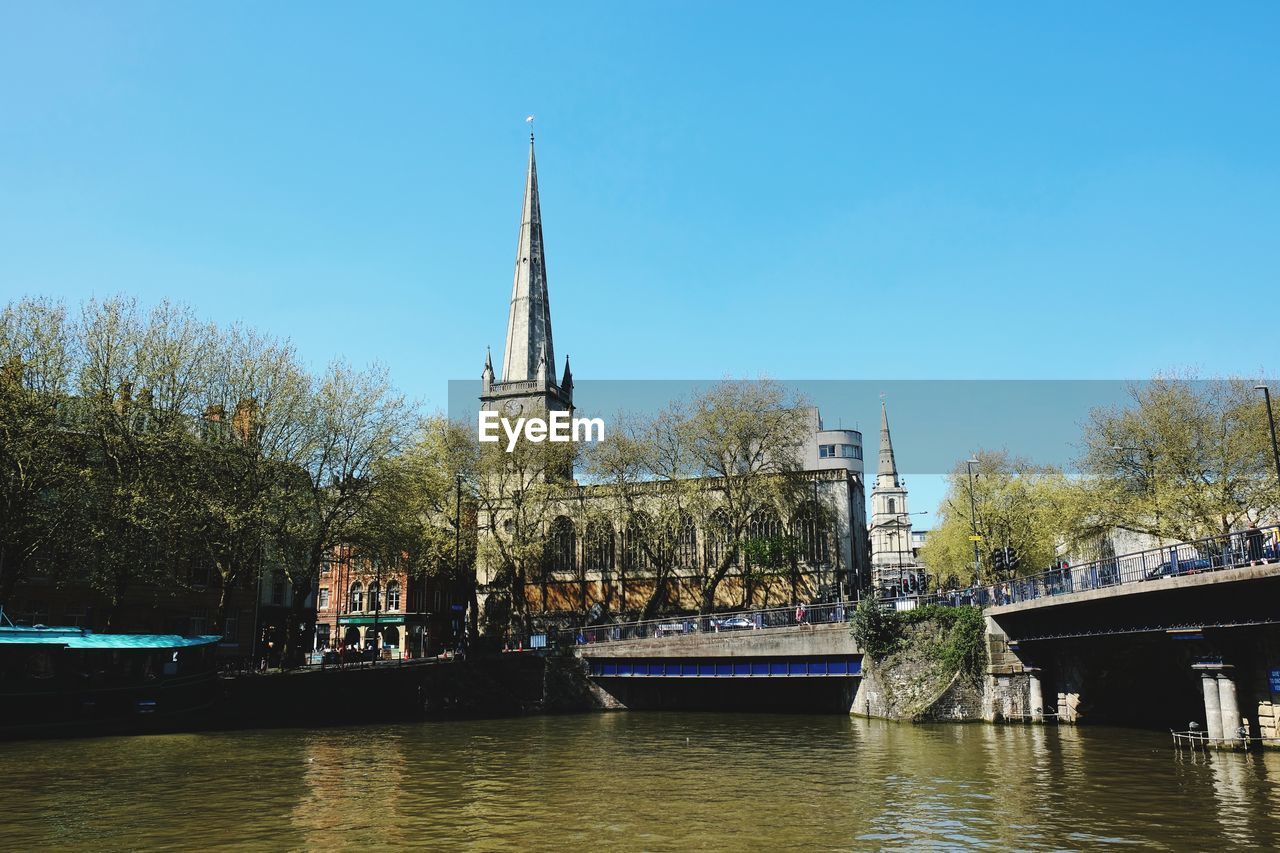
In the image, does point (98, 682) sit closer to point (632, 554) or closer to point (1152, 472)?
point (632, 554)

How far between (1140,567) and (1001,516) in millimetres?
36068

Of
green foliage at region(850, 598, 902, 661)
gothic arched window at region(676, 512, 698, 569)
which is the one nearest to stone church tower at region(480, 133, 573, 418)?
gothic arched window at region(676, 512, 698, 569)

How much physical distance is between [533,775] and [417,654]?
47613 millimetres

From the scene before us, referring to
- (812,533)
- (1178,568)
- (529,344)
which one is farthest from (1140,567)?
(529,344)

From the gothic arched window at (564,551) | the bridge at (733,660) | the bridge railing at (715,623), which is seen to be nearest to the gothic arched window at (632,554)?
the gothic arched window at (564,551)

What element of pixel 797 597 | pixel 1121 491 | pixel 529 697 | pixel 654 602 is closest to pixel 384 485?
pixel 529 697

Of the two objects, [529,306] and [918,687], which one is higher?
[529,306]

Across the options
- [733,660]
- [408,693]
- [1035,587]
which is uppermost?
[1035,587]

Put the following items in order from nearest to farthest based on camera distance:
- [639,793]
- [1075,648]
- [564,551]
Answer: [639,793] < [1075,648] < [564,551]

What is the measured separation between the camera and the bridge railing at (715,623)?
46312 mm

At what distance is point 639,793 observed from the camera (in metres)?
22.4

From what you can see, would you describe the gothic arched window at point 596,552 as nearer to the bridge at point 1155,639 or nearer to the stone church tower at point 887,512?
the bridge at point 1155,639

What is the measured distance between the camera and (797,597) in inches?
2606

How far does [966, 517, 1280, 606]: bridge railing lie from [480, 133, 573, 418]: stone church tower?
4563 centimetres
